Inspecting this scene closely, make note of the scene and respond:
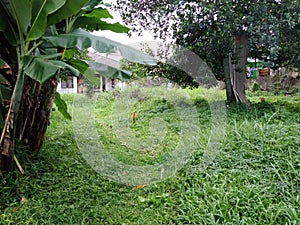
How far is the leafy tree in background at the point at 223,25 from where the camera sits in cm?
390

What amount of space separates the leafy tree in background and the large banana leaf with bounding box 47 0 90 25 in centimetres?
241

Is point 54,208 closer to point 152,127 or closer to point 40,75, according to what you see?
point 40,75

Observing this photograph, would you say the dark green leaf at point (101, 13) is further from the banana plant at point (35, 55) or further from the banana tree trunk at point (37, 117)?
the banana tree trunk at point (37, 117)

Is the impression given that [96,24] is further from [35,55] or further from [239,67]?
[239,67]

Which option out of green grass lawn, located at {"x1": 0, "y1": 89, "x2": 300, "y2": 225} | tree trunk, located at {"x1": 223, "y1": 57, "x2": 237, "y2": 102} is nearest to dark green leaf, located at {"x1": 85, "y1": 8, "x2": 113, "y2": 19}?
green grass lawn, located at {"x1": 0, "y1": 89, "x2": 300, "y2": 225}

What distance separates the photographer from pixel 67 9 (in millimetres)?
1858

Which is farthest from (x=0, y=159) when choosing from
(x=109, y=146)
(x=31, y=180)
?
(x=109, y=146)

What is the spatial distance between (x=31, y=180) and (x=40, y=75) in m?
0.94

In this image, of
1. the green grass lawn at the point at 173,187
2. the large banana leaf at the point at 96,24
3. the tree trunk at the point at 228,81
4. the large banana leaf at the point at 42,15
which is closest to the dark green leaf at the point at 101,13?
the large banana leaf at the point at 96,24

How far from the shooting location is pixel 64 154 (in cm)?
279

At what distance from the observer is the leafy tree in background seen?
3.90 metres

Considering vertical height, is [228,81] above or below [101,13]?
below

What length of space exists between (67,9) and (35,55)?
1.49 feet

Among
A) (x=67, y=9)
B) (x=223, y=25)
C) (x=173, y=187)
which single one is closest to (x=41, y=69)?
(x=67, y=9)
